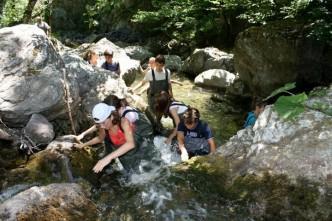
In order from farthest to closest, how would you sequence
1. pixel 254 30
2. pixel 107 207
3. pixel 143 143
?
pixel 254 30 → pixel 143 143 → pixel 107 207

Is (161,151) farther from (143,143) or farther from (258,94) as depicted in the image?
(258,94)

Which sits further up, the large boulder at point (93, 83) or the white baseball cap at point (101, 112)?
the white baseball cap at point (101, 112)

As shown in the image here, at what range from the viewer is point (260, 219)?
477 cm

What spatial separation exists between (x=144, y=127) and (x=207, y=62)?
21.9 feet

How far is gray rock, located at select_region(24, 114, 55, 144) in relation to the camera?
6820 mm

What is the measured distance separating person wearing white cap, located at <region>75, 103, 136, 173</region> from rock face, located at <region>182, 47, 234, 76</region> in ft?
26.4

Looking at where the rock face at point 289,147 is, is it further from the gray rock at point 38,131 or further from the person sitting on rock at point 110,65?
the person sitting on rock at point 110,65

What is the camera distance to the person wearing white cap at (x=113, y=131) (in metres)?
5.32

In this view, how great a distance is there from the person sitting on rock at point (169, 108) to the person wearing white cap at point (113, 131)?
5.54ft

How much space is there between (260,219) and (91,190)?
228 centimetres

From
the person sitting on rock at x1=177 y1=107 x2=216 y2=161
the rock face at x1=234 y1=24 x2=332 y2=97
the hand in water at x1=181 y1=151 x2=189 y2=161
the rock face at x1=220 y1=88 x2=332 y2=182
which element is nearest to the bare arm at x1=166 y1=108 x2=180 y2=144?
the person sitting on rock at x1=177 y1=107 x2=216 y2=161

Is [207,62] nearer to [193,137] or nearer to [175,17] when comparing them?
[175,17]

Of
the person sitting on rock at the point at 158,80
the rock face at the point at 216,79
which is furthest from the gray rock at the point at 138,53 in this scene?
the person sitting on rock at the point at 158,80

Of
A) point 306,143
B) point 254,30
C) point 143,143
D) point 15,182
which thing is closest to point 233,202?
point 306,143
